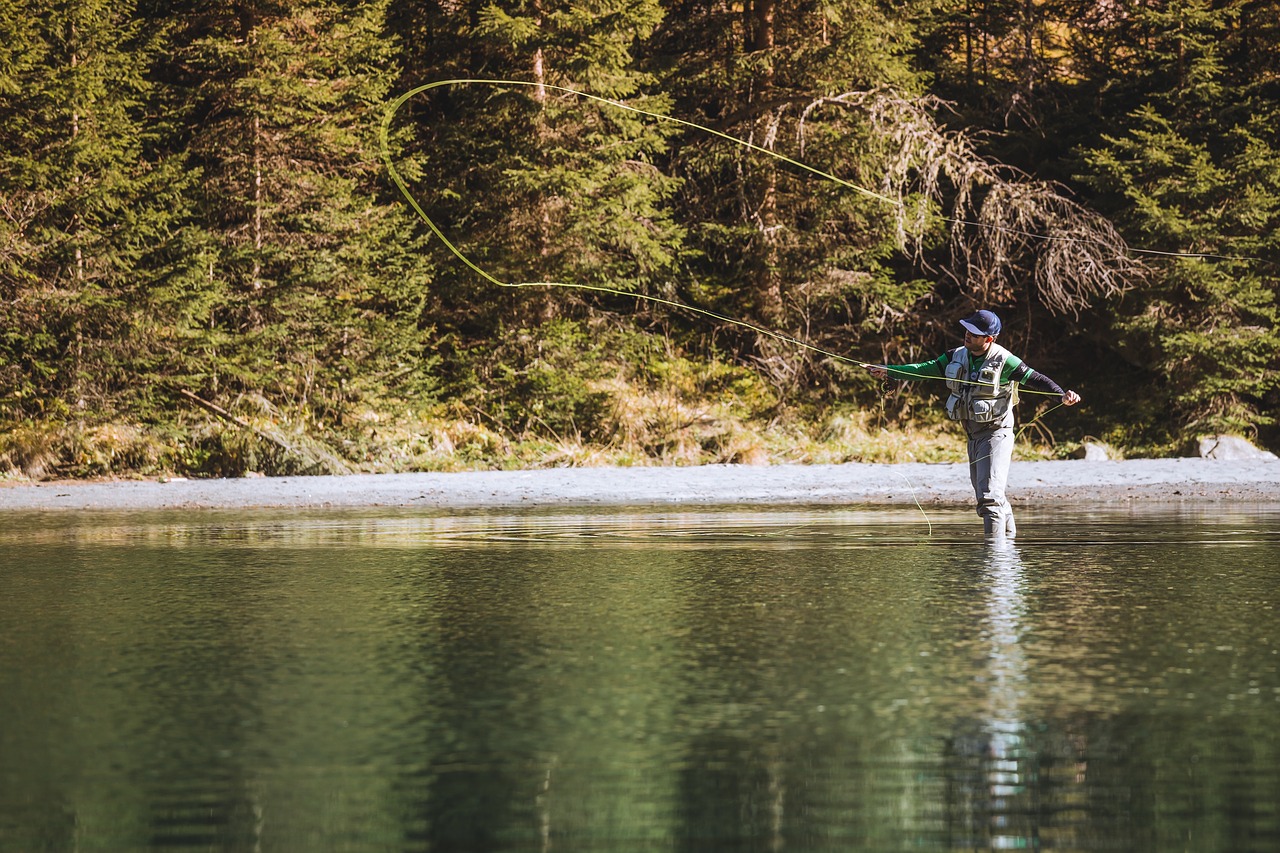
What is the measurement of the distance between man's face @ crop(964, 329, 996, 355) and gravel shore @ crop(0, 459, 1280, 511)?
429cm

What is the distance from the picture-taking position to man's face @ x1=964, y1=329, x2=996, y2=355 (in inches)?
455

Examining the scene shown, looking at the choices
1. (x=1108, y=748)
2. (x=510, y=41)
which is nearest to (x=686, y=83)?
(x=510, y=41)

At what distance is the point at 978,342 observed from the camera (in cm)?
1160

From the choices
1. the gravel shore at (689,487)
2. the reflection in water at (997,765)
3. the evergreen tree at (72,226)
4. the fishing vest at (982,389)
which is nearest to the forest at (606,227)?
the evergreen tree at (72,226)

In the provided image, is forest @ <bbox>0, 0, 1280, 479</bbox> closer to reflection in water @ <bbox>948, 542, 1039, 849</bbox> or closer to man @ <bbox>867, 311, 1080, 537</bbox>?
man @ <bbox>867, 311, 1080, 537</bbox>

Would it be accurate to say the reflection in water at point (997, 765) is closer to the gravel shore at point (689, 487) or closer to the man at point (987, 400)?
the man at point (987, 400)

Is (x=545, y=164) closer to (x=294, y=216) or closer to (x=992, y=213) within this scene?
(x=294, y=216)

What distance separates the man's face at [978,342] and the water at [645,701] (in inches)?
66.7

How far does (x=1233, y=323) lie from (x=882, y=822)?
21.2 metres

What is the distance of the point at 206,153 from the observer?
21828mm

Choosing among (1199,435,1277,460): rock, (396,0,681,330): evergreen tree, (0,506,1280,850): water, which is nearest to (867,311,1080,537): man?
(0,506,1280,850): water

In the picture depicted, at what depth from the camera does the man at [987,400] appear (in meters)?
11.6

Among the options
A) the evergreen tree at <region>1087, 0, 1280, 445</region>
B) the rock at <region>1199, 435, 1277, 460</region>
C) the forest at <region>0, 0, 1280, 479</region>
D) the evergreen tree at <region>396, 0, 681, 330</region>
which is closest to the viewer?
the forest at <region>0, 0, 1280, 479</region>

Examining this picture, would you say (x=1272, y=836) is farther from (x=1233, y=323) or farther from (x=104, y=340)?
(x=1233, y=323)
